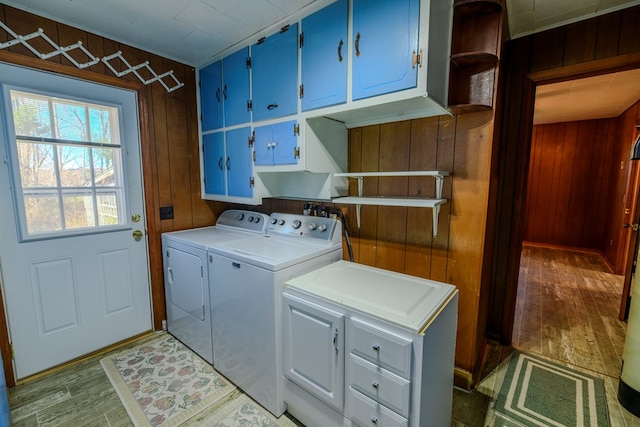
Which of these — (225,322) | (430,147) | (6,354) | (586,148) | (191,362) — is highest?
(586,148)

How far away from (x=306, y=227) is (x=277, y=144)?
66 cm

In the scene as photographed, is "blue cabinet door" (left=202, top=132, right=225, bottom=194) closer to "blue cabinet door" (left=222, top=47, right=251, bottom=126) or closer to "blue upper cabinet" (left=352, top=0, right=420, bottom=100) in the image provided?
"blue cabinet door" (left=222, top=47, right=251, bottom=126)

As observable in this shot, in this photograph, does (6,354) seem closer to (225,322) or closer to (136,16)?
(225,322)

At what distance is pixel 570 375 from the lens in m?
1.99

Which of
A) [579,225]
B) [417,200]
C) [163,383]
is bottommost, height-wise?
[163,383]

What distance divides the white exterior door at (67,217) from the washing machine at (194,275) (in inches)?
10.6

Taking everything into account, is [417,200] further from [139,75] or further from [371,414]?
[139,75]

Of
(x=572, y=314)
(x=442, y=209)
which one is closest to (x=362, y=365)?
(x=442, y=209)

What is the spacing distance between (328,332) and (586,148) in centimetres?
612

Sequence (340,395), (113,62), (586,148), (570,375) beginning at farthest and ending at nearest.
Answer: (586,148)
(113,62)
(570,375)
(340,395)


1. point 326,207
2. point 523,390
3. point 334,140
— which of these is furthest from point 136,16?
point 523,390

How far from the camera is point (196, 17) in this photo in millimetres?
1867

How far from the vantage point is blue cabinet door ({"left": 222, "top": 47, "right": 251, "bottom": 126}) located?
2.22m

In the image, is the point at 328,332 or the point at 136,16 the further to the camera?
the point at 136,16
